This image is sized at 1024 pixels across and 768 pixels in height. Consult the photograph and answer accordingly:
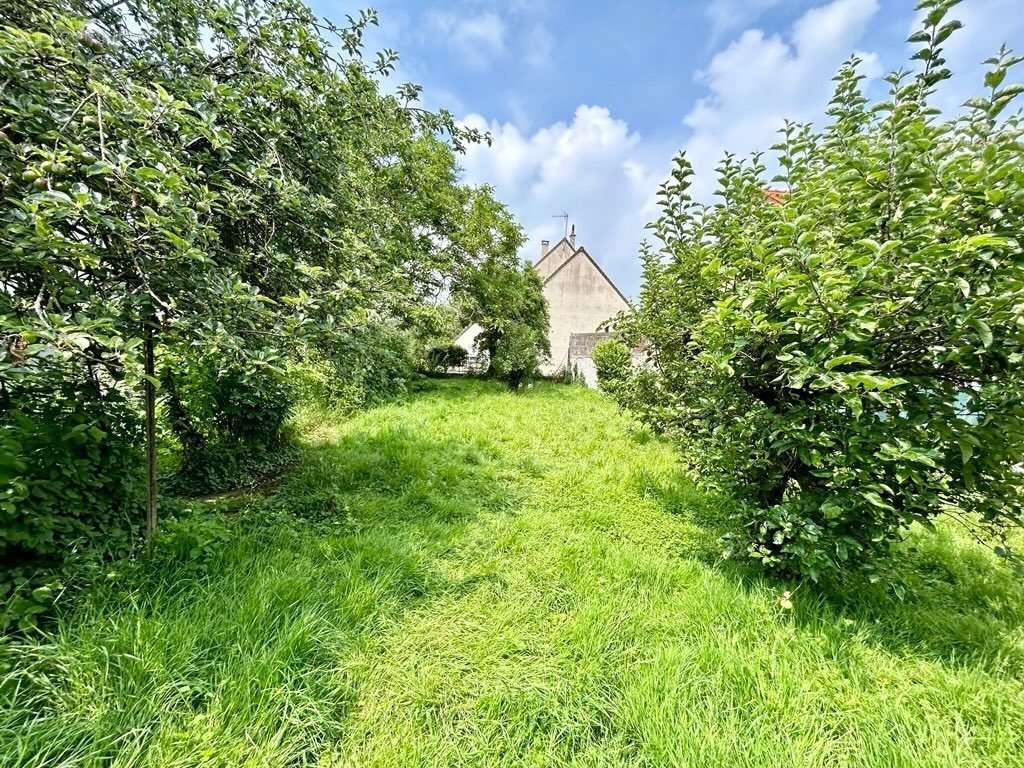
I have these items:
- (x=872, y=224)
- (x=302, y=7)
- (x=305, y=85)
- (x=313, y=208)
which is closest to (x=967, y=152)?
(x=872, y=224)

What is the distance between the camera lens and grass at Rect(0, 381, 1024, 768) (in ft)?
4.83

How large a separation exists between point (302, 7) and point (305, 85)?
60 centimetres

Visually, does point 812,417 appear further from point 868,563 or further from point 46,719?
point 46,719

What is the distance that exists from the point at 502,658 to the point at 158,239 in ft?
9.28

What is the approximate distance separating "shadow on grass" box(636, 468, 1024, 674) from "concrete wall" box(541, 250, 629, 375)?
12795 mm

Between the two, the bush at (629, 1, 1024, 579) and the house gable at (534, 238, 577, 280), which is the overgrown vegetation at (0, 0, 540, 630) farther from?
the house gable at (534, 238, 577, 280)

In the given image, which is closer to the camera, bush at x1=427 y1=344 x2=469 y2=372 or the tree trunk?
the tree trunk

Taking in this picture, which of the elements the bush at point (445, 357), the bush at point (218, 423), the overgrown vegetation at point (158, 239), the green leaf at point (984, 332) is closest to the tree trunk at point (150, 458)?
the overgrown vegetation at point (158, 239)

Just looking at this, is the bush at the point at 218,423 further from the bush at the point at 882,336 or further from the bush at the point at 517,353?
the bush at the point at 517,353

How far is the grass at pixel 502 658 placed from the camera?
1.47 metres

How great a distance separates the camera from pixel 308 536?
2.89 metres

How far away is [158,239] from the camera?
182cm

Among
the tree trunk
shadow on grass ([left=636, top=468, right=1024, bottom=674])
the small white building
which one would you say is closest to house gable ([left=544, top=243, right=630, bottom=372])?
the small white building

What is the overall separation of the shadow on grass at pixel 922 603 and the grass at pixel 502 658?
1cm
